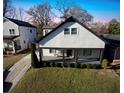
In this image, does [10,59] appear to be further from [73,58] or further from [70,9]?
[70,9]

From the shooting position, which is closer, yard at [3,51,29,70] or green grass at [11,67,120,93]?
green grass at [11,67,120,93]

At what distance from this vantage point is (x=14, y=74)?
3799 mm

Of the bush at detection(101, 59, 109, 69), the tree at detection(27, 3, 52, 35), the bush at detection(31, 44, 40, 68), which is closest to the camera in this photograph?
the tree at detection(27, 3, 52, 35)

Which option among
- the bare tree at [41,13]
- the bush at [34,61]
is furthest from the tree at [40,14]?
the bush at [34,61]

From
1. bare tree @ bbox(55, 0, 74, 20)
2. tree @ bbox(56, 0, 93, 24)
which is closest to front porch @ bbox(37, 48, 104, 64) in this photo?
tree @ bbox(56, 0, 93, 24)

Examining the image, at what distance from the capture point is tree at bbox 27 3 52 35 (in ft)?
11.2

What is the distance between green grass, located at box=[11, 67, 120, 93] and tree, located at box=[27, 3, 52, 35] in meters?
1.17

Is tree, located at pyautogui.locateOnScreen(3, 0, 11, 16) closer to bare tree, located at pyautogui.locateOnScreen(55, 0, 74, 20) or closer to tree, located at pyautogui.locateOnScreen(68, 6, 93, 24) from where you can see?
bare tree, located at pyautogui.locateOnScreen(55, 0, 74, 20)

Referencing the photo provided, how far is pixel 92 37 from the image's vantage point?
452 cm

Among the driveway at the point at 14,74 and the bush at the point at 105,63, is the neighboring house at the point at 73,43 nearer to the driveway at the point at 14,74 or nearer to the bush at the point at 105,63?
the bush at the point at 105,63

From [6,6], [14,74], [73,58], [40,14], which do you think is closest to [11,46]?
[14,74]

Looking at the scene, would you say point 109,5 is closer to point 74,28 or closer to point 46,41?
point 74,28

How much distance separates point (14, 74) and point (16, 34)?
0.94 metres

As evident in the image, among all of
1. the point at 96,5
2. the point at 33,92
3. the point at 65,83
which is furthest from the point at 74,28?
the point at 33,92
